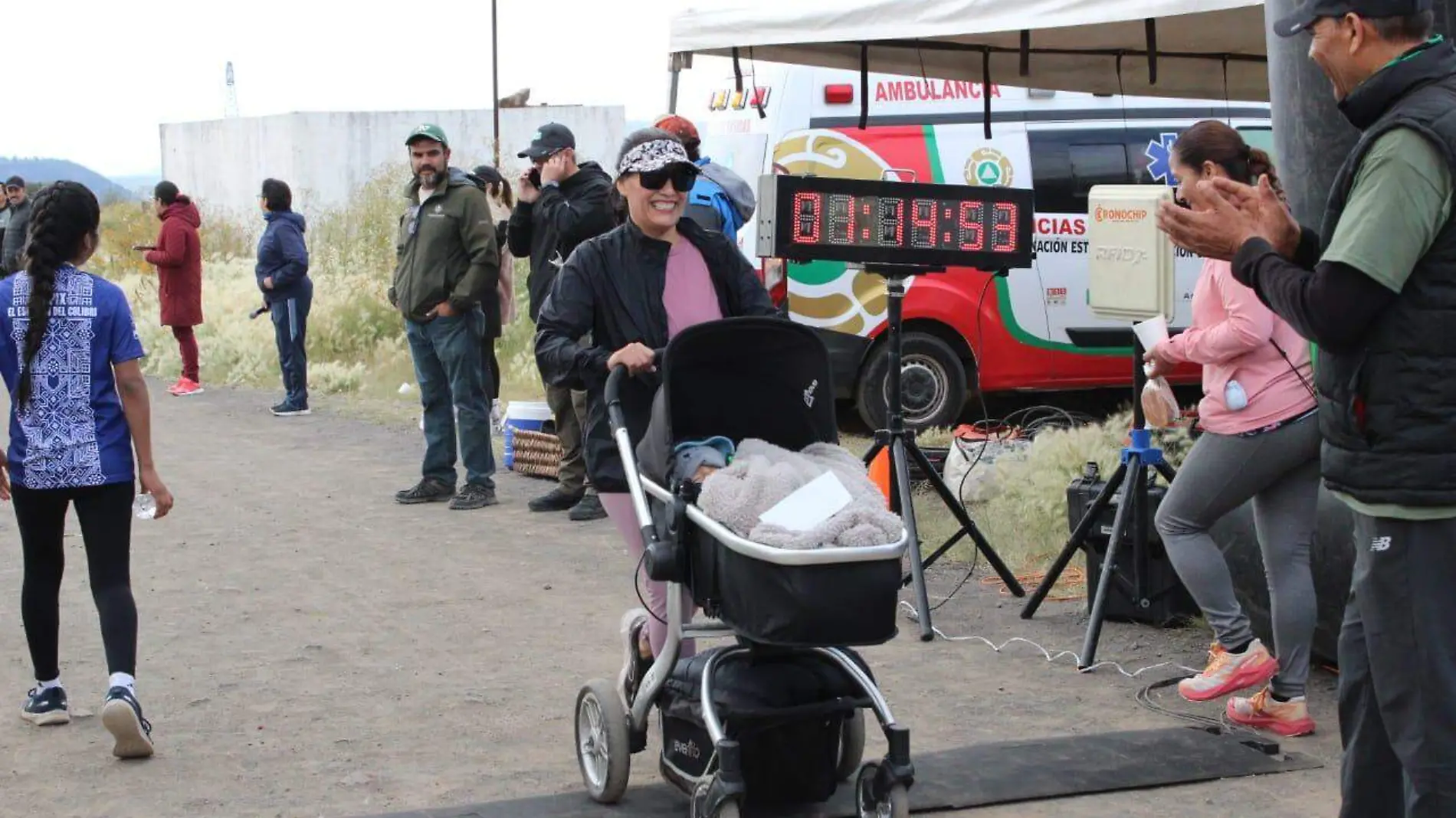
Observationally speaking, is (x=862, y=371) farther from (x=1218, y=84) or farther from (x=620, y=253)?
(x=620, y=253)

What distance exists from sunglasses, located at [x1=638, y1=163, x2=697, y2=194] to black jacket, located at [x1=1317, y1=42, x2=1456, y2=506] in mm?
2191

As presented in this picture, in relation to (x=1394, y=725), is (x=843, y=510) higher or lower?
higher

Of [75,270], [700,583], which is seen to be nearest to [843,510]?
[700,583]

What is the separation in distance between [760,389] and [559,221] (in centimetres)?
441

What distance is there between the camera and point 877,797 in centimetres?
453

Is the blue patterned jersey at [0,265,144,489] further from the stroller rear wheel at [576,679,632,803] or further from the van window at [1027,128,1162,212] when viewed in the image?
the van window at [1027,128,1162,212]

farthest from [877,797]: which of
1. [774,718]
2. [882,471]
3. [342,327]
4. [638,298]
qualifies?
[342,327]

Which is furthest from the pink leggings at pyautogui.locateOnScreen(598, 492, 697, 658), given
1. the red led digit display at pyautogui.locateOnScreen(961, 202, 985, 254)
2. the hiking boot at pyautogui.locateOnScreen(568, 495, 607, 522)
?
the hiking boot at pyautogui.locateOnScreen(568, 495, 607, 522)

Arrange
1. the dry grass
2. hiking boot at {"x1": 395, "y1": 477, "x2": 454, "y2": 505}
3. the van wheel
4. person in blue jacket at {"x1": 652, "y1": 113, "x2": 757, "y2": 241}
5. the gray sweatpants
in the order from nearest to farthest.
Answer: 1. the gray sweatpants
2. person in blue jacket at {"x1": 652, "y1": 113, "x2": 757, "y2": 241}
3. hiking boot at {"x1": 395, "y1": 477, "x2": 454, "y2": 505}
4. the van wheel
5. the dry grass

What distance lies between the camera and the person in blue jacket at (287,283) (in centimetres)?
1505

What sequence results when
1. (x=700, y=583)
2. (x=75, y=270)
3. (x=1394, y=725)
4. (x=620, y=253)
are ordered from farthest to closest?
(x=75, y=270)
(x=620, y=253)
(x=700, y=583)
(x=1394, y=725)

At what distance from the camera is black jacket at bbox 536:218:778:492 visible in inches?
204

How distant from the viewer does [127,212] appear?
41.0m

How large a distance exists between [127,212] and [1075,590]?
3711 cm
